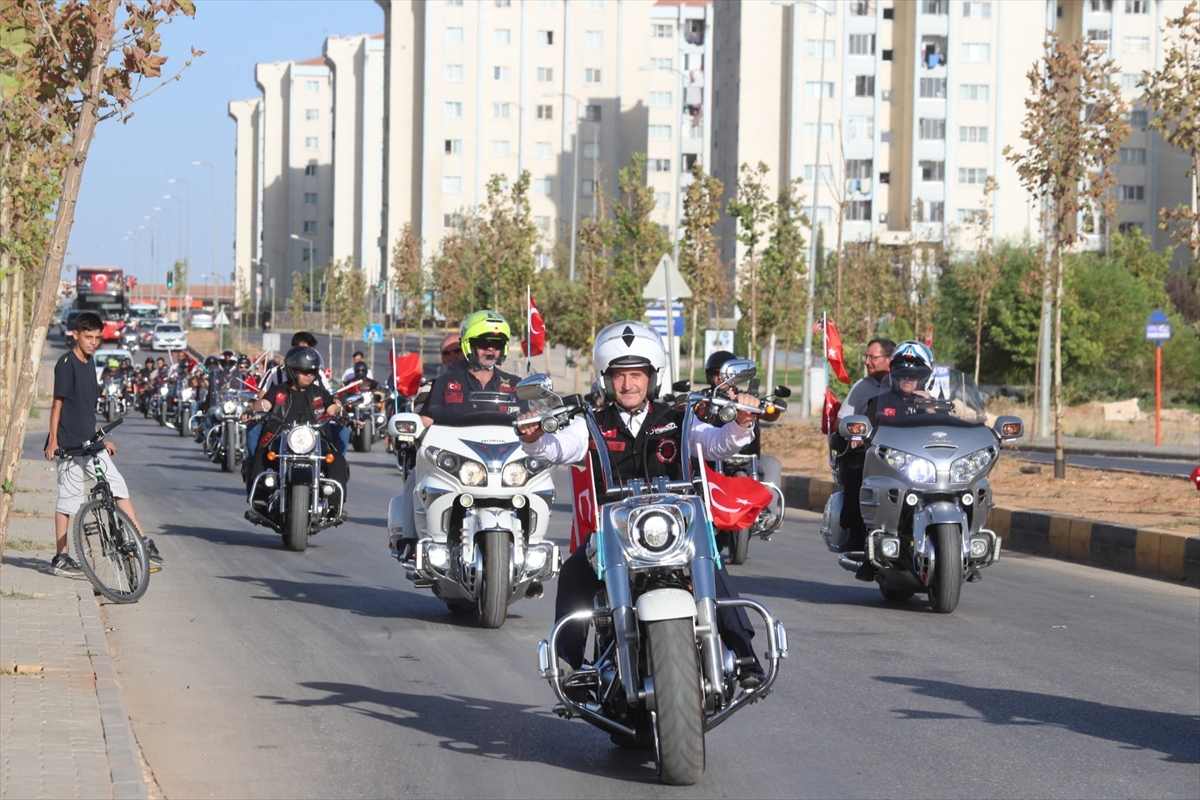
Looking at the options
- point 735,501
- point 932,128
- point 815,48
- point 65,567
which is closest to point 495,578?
point 65,567

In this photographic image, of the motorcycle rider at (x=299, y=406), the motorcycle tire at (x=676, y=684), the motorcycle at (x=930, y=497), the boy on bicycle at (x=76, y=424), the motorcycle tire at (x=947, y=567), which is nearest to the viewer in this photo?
the motorcycle tire at (x=676, y=684)

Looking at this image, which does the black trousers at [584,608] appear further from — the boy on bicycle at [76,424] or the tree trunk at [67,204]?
the boy on bicycle at [76,424]

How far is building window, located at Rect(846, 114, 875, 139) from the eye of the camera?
334 feet

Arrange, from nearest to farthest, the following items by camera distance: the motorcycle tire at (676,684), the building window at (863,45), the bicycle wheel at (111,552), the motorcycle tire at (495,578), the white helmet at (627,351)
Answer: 1. the motorcycle tire at (676,684)
2. the white helmet at (627,351)
3. the motorcycle tire at (495,578)
4. the bicycle wheel at (111,552)
5. the building window at (863,45)

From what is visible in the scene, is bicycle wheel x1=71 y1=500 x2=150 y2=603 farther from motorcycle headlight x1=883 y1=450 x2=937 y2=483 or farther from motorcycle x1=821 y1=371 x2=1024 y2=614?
motorcycle headlight x1=883 y1=450 x2=937 y2=483

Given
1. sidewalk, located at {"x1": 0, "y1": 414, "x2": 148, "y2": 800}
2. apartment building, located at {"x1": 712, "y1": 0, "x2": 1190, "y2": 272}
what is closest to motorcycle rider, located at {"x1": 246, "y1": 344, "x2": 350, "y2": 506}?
sidewalk, located at {"x1": 0, "y1": 414, "x2": 148, "y2": 800}

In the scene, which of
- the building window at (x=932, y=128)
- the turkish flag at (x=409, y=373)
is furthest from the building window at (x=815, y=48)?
the turkish flag at (x=409, y=373)

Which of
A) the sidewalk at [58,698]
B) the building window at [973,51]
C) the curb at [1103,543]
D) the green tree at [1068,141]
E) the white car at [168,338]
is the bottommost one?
the curb at [1103,543]

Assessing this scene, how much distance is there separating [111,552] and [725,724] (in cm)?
526

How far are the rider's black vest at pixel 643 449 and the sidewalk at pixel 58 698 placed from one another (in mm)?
2108

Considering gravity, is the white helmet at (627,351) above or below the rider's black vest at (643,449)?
above

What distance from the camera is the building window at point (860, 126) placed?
334 ft

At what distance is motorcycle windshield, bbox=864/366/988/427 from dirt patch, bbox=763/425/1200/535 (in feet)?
13.5

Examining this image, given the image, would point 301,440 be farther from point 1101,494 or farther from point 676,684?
point 1101,494
